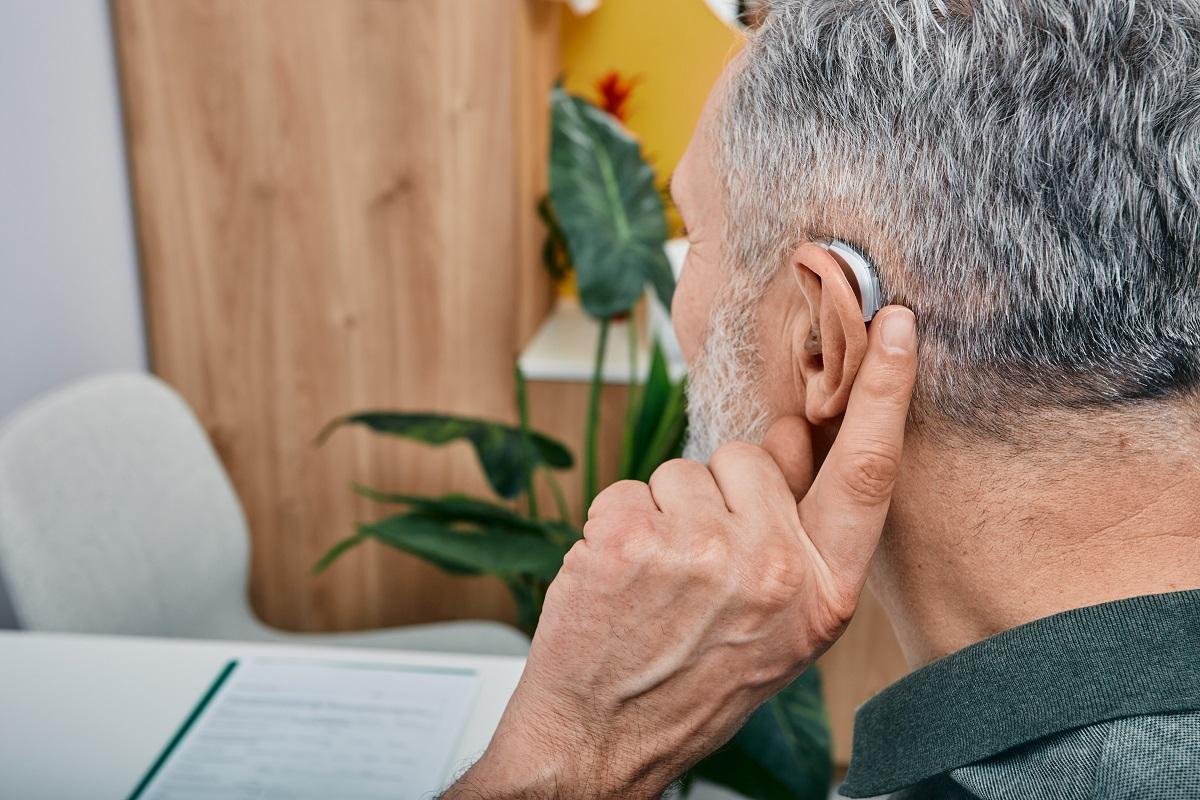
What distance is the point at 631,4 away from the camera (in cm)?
209

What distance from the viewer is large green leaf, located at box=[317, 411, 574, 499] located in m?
1.48

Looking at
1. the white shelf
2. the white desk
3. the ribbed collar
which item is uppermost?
the ribbed collar

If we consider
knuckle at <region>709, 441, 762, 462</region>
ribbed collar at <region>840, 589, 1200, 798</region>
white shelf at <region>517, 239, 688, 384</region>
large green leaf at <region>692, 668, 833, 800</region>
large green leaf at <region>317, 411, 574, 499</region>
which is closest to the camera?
ribbed collar at <region>840, 589, 1200, 798</region>

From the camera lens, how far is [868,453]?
574 mm

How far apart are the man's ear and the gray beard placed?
63 mm

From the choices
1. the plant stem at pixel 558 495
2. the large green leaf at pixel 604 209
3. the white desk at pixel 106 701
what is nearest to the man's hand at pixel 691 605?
the white desk at pixel 106 701

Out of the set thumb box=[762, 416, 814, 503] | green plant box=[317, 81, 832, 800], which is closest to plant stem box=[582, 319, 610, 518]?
green plant box=[317, 81, 832, 800]

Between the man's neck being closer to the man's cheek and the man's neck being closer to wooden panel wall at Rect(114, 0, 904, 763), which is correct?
the man's cheek

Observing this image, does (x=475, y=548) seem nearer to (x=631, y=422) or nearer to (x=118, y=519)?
(x=631, y=422)

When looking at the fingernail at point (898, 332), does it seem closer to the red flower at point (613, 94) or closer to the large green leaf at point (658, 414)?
the large green leaf at point (658, 414)

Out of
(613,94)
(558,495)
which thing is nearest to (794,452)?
(558,495)

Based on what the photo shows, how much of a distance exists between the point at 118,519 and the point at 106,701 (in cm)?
48

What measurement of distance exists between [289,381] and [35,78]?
2.18 feet

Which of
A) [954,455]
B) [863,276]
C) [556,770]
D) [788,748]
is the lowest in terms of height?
[788,748]
